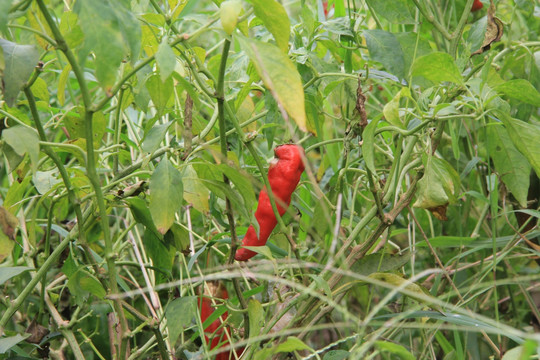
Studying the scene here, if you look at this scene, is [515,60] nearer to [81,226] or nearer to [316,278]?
[316,278]

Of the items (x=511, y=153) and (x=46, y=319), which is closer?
(x=511, y=153)

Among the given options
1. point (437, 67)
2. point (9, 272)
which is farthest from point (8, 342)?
point (437, 67)

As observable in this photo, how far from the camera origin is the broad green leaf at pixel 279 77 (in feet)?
1.66

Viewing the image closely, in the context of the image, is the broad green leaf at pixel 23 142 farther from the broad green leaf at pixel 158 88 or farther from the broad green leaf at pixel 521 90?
the broad green leaf at pixel 521 90

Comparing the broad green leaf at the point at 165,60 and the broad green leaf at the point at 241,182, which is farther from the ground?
the broad green leaf at the point at 165,60

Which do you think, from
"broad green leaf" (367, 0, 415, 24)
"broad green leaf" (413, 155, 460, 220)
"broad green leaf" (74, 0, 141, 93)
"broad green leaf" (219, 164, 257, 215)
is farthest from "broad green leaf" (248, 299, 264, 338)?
"broad green leaf" (367, 0, 415, 24)

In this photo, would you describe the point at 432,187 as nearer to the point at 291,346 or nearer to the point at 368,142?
the point at 368,142

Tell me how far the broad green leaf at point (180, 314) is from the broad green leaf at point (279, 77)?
0.33m

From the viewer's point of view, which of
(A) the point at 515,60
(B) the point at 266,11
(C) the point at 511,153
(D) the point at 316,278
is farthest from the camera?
(A) the point at 515,60

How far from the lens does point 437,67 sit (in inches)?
26.0

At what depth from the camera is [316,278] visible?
678 mm

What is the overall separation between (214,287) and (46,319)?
31 centimetres

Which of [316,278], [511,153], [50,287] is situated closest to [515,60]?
[511,153]

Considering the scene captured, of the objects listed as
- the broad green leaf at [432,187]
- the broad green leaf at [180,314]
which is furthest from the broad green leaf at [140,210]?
A: the broad green leaf at [432,187]
